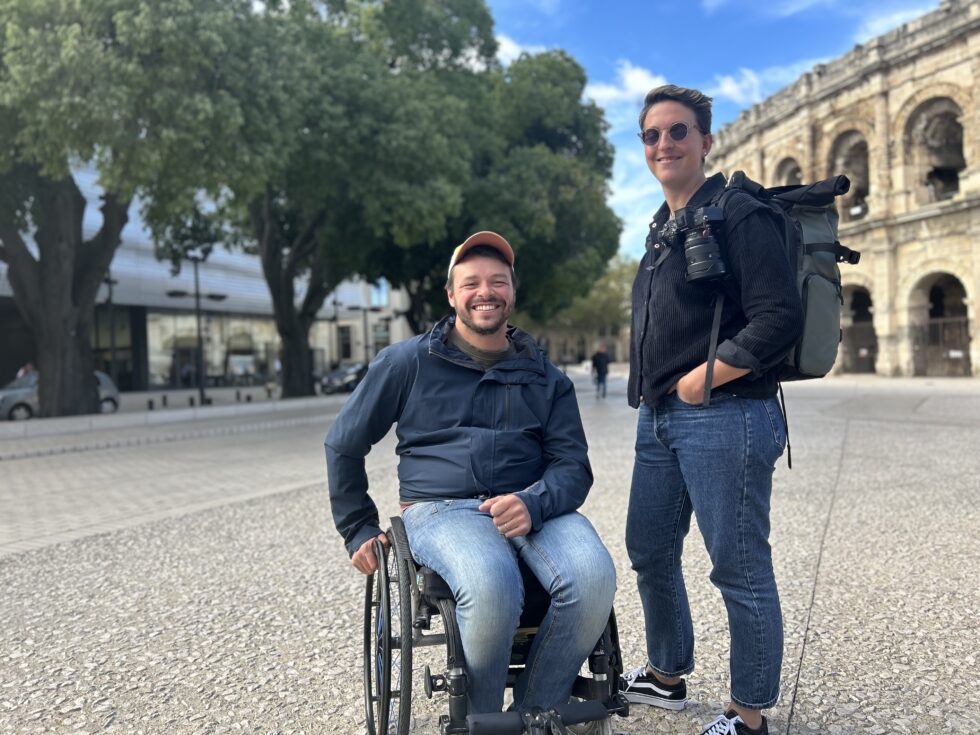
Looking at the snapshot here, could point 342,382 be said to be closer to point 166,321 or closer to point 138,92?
point 166,321

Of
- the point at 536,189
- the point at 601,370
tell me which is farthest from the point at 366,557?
the point at 536,189

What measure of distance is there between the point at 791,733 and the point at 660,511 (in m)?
0.93

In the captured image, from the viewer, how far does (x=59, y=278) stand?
57.6 feet

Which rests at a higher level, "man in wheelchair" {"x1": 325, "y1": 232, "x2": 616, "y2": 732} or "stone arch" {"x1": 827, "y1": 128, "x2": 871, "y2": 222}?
"stone arch" {"x1": 827, "y1": 128, "x2": 871, "y2": 222}

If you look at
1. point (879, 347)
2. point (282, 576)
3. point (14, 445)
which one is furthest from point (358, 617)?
point (879, 347)

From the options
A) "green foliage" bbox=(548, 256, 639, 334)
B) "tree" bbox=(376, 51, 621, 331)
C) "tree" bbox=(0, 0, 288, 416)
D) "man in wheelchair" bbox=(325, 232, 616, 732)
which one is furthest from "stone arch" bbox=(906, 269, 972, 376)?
"green foliage" bbox=(548, 256, 639, 334)

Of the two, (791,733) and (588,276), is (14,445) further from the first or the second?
(588,276)

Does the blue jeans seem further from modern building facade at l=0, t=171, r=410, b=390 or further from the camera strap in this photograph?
modern building facade at l=0, t=171, r=410, b=390

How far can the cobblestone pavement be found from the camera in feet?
9.87

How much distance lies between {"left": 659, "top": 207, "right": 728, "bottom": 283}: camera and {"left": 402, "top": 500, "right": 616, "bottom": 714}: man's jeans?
2.94 ft

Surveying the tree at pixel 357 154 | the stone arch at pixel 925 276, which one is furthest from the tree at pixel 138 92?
the stone arch at pixel 925 276

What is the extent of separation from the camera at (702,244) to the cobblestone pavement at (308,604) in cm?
168

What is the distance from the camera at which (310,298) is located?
1038 inches

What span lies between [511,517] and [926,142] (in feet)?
111
